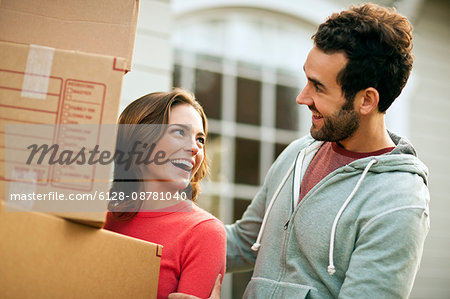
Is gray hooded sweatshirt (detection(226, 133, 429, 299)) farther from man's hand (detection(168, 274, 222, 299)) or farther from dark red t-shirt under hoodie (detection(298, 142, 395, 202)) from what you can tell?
man's hand (detection(168, 274, 222, 299))

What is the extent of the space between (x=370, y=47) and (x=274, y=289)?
81cm

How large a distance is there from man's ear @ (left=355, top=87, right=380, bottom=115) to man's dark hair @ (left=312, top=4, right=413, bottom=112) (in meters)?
0.02

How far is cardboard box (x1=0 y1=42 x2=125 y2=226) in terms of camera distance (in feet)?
3.21

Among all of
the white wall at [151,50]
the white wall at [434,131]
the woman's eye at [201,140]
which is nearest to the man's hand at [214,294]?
the woman's eye at [201,140]

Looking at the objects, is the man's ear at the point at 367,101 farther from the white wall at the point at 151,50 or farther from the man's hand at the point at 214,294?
the white wall at the point at 151,50

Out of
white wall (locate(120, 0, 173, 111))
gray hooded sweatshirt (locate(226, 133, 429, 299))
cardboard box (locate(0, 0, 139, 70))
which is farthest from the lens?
white wall (locate(120, 0, 173, 111))

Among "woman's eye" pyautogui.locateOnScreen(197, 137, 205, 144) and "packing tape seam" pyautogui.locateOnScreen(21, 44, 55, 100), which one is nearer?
"packing tape seam" pyautogui.locateOnScreen(21, 44, 55, 100)

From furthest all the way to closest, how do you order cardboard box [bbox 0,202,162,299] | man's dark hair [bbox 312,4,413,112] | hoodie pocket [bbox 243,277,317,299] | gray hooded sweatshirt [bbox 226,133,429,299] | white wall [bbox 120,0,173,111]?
white wall [bbox 120,0,173,111], man's dark hair [bbox 312,4,413,112], hoodie pocket [bbox 243,277,317,299], gray hooded sweatshirt [bbox 226,133,429,299], cardboard box [bbox 0,202,162,299]

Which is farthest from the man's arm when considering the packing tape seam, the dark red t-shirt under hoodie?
the packing tape seam

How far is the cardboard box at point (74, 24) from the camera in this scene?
3.61 feet

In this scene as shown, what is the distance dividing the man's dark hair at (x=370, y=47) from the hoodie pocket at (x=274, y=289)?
0.61 metres

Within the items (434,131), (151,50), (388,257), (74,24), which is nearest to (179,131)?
(74,24)

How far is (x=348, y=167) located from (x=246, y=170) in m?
1.94

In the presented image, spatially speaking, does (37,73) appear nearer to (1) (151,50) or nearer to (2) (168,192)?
(2) (168,192)
